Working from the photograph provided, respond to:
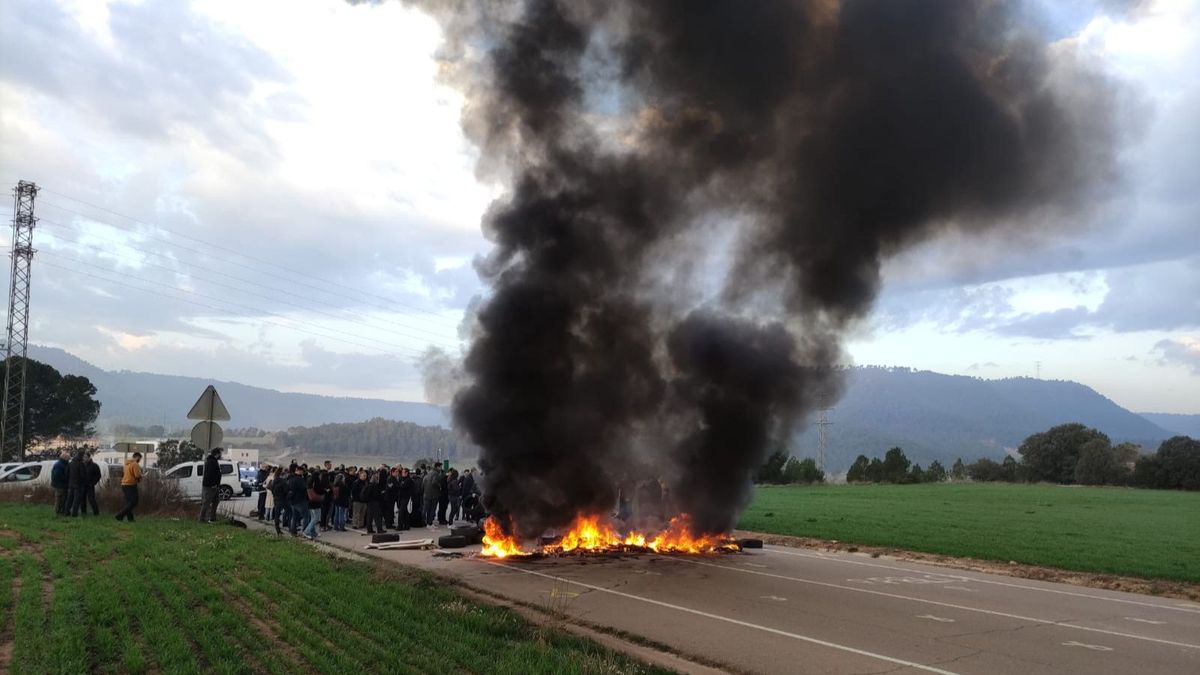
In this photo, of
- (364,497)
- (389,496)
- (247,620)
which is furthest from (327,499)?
(247,620)

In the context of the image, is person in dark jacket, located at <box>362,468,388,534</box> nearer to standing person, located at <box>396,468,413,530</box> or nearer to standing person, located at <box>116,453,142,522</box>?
standing person, located at <box>396,468,413,530</box>

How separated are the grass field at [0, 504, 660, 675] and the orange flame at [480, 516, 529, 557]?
12.5 feet

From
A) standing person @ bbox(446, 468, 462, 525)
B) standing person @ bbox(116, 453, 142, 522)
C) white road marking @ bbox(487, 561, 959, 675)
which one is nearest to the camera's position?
white road marking @ bbox(487, 561, 959, 675)

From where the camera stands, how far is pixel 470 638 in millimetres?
7926

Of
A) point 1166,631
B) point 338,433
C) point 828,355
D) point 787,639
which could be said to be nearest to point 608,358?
point 828,355

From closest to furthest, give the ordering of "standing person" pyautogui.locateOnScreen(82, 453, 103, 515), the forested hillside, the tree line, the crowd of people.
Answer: "standing person" pyautogui.locateOnScreen(82, 453, 103, 515), the crowd of people, the tree line, the forested hillside

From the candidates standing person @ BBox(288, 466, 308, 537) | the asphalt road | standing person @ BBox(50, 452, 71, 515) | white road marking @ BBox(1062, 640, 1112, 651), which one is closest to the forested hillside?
standing person @ BBox(50, 452, 71, 515)

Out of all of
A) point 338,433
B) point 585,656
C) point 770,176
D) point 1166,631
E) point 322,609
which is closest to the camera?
point 585,656

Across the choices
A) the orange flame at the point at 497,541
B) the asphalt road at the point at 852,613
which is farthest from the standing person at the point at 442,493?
the orange flame at the point at 497,541

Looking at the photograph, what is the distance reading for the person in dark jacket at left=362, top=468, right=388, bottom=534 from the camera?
20.0 m

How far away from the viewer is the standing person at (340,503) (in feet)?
68.0

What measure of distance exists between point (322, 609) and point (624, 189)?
1124 centimetres

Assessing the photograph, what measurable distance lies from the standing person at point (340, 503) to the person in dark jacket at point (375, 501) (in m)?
0.86

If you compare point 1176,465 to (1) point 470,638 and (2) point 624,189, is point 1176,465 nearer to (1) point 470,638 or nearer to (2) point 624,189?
(2) point 624,189
